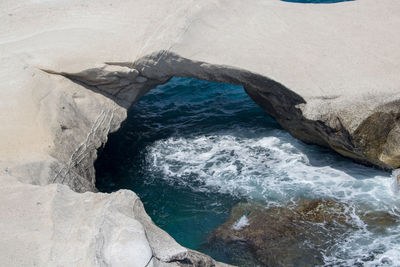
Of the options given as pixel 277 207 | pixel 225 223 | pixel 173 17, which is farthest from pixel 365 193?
pixel 173 17

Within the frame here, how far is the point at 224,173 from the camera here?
734 cm

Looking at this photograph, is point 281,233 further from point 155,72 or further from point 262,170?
point 155,72

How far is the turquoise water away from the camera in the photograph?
20.4 ft

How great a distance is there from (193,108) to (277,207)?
3.81 metres

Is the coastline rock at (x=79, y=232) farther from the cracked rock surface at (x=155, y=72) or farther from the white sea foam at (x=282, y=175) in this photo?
the white sea foam at (x=282, y=175)

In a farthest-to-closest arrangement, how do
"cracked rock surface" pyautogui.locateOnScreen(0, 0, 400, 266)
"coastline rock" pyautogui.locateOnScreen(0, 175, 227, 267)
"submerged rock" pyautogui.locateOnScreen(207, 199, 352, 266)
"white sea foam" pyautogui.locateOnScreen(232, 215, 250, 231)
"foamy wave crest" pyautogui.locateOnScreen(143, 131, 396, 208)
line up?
"foamy wave crest" pyautogui.locateOnScreen(143, 131, 396, 208)
"white sea foam" pyautogui.locateOnScreen(232, 215, 250, 231)
"submerged rock" pyautogui.locateOnScreen(207, 199, 352, 266)
"cracked rock surface" pyautogui.locateOnScreen(0, 0, 400, 266)
"coastline rock" pyautogui.locateOnScreen(0, 175, 227, 267)

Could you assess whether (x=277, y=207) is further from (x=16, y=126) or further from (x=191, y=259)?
(x=16, y=126)

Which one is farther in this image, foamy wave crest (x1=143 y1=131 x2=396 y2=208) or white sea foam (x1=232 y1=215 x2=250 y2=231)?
foamy wave crest (x1=143 y1=131 x2=396 y2=208)

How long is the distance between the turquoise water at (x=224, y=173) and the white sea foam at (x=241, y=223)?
1.02ft

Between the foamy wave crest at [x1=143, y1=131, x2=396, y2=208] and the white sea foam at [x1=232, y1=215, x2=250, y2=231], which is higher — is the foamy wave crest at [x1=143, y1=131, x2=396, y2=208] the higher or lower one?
the higher one

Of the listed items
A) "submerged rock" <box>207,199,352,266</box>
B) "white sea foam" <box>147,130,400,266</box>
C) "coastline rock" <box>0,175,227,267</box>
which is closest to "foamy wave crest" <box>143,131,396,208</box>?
"white sea foam" <box>147,130,400,266</box>

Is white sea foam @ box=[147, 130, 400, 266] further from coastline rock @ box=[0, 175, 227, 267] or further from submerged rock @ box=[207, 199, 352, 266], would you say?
coastline rock @ box=[0, 175, 227, 267]

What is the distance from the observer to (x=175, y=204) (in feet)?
22.5

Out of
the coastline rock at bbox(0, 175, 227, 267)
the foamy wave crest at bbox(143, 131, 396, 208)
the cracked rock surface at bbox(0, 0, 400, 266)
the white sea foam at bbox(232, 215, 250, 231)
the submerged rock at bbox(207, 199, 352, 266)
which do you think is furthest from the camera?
the foamy wave crest at bbox(143, 131, 396, 208)
